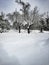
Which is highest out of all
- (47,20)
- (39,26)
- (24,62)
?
(47,20)

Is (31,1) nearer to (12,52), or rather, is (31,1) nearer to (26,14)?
(26,14)

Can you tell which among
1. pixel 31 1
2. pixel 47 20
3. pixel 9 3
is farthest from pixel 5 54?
pixel 47 20

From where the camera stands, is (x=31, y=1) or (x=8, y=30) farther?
(x=8, y=30)

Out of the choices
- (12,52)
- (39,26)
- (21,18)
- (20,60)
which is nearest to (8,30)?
(21,18)

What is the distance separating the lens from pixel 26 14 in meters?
3.93

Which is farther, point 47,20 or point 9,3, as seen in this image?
point 47,20

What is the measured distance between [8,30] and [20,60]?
2767 millimetres

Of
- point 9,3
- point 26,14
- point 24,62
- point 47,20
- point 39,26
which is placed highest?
point 9,3

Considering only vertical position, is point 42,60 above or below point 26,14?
below

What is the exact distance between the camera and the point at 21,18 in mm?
4035

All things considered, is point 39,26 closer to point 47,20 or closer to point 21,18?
Result: point 47,20

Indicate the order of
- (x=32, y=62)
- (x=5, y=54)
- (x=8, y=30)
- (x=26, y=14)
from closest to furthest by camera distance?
(x=32, y=62)
(x=5, y=54)
(x=26, y=14)
(x=8, y=30)

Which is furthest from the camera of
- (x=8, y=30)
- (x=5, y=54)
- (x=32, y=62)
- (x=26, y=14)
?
(x=8, y=30)

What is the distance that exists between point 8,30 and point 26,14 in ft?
3.55
